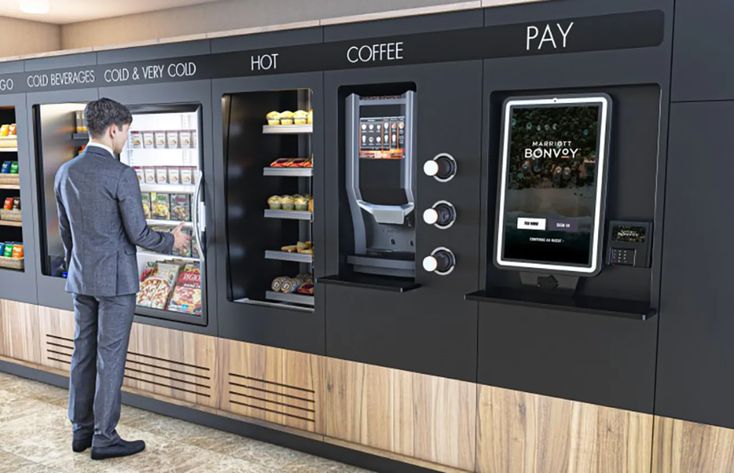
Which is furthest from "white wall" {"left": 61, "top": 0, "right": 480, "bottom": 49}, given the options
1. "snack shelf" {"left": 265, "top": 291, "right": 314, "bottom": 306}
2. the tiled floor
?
the tiled floor

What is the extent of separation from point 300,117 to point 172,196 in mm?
1051

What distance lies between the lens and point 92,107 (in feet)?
13.1

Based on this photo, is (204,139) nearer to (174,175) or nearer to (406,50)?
(174,175)

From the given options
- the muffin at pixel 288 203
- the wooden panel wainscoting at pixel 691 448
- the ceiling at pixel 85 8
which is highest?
the ceiling at pixel 85 8

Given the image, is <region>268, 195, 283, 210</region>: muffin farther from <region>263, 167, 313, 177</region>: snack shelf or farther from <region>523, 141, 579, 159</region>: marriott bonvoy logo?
<region>523, 141, 579, 159</region>: marriott bonvoy logo

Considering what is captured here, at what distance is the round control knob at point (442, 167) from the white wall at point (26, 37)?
4.49 metres

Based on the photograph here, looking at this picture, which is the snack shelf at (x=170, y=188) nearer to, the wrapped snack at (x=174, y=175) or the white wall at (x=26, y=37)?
the wrapped snack at (x=174, y=175)

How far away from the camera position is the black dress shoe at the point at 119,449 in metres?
4.12

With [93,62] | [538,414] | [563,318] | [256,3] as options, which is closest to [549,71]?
[563,318]

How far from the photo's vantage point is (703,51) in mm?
2887

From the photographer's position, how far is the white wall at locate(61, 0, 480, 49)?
483 centimetres

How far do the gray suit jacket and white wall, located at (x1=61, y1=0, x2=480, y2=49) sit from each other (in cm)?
→ 177

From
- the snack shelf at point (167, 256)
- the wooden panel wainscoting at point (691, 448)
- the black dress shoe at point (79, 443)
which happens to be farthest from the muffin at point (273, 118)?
the wooden panel wainscoting at point (691, 448)

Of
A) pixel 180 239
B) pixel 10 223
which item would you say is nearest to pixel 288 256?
pixel 180 239
